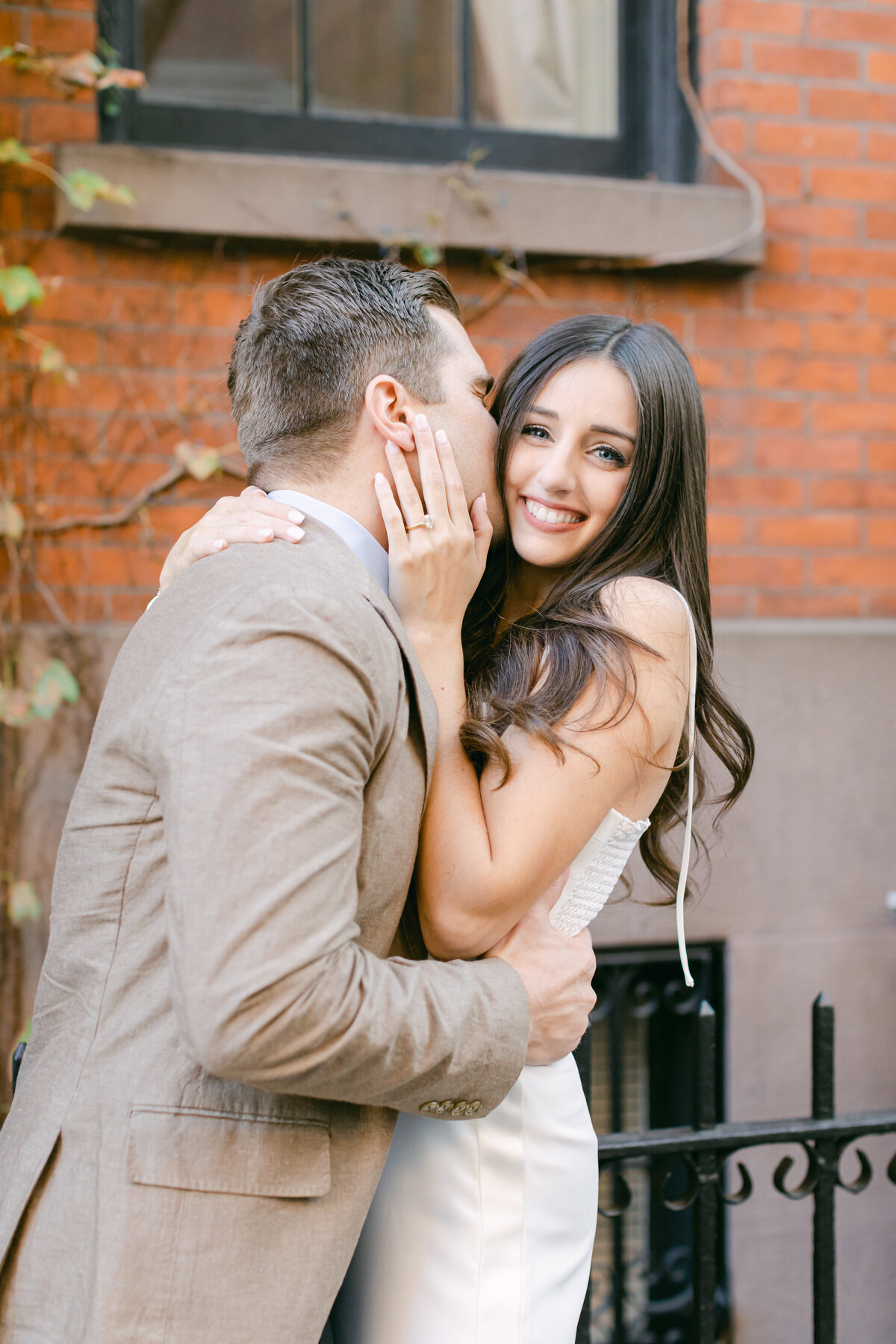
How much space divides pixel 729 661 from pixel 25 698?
1.93m

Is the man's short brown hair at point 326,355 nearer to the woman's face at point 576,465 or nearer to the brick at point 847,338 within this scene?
the woman's face at point 576,465

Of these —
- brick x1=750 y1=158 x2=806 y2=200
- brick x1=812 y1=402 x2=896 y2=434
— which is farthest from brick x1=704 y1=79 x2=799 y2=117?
brick x1=812 y1=402 x2=896 y2=434

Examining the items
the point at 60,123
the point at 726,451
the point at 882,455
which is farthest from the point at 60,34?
the point at 882,455

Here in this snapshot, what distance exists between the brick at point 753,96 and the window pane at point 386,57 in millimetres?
780

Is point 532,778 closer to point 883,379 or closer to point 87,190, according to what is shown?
point 87,190

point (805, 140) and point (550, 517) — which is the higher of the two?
point (805, 140)

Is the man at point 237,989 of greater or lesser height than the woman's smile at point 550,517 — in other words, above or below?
below

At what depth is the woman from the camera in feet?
5.14

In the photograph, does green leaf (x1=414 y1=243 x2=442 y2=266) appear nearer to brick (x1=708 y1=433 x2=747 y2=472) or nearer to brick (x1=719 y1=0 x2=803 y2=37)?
brick (x1=708 y1=433 x2=747 y2=472)

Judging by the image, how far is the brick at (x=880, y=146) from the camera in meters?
3.36

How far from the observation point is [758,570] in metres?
3.36

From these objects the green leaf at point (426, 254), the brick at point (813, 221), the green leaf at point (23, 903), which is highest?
the brick at point (813, 221)

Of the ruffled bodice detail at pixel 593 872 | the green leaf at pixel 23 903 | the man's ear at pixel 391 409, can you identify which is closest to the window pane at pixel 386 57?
the man's ear at pixel 391 409

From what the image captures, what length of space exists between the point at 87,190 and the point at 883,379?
2.32 metres
